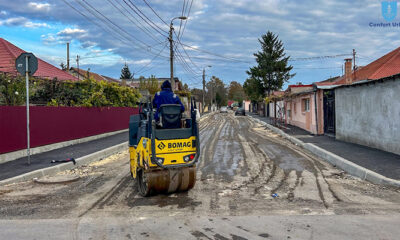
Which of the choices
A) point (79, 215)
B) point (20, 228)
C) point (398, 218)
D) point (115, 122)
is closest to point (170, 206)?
point (79, 215)

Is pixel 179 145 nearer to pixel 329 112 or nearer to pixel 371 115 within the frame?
pixel 371 115

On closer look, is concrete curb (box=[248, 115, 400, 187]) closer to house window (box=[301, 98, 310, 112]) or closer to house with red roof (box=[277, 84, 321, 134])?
house with red roof (box=[277, 84, 321, 134])

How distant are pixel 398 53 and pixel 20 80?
24742 millimetres

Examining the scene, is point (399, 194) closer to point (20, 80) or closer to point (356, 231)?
point (356, 231)

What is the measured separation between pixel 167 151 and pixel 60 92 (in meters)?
11.3

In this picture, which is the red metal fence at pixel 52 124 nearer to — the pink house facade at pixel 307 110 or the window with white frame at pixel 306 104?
the pink house facade at pixel 307 110

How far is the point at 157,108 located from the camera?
256 inches

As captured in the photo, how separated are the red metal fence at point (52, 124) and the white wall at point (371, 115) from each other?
1243 centimetres

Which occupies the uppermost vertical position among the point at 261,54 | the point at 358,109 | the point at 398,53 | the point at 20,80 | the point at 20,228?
the point at 261,54

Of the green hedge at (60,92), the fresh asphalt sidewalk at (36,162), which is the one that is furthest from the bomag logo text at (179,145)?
the green hedge at (60,92)

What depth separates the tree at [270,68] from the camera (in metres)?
51.2

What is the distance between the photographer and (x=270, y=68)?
51125 mm

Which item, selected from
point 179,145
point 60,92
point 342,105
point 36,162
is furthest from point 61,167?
point 342,105

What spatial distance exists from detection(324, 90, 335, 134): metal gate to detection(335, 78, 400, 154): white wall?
1.25 meters
